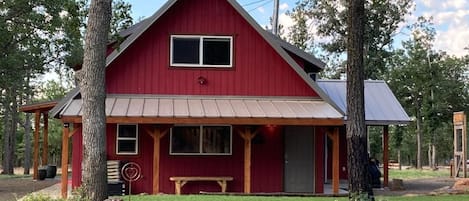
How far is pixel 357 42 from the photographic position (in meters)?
10.7

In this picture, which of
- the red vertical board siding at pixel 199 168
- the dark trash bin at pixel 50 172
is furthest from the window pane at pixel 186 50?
the dark trash bin at pixel 50 172

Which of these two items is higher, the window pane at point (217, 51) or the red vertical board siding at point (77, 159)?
the window pane at point (217, 51)

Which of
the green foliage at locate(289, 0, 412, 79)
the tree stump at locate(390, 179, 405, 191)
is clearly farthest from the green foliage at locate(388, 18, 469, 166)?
the tree stump at locate(390, 179, 405, 191)

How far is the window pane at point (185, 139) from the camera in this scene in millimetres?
16078

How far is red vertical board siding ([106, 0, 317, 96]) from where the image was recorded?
16.0 meters

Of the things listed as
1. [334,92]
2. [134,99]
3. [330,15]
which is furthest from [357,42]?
[330,15]

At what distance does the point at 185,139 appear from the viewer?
1612cm

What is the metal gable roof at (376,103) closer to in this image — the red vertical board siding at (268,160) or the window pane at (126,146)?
the red vertical board siding at (268,160)

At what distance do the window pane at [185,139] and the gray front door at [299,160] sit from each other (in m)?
2.52

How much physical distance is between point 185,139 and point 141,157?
127 centimetres

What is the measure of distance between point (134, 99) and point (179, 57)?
65.7 inches

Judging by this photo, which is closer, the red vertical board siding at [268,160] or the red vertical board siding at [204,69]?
the red vertical board siding at [204,69]

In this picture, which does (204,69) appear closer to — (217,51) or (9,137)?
(217,51)

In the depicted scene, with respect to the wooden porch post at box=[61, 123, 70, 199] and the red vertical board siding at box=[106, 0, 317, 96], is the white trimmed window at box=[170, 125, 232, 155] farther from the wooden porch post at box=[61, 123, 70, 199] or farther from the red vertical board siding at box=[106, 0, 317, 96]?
the wooden porch post at box=[61, 123, 70, 199]
